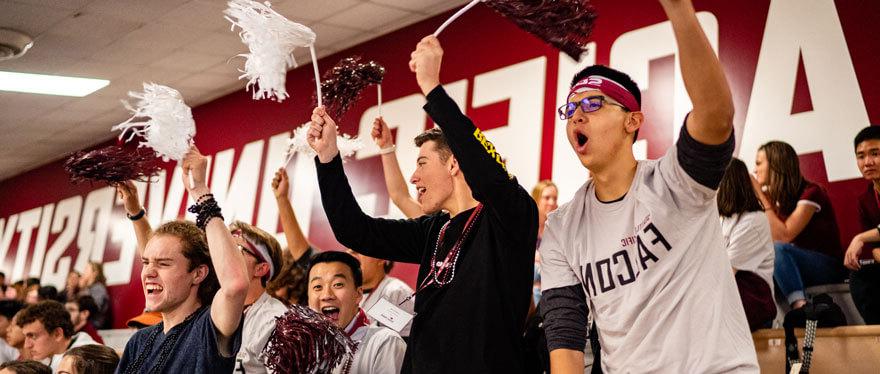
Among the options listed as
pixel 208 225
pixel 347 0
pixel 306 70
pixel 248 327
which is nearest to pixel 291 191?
pixel 306 70

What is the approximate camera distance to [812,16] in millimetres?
4762

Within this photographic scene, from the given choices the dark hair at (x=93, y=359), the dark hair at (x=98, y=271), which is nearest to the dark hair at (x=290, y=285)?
the dark hair at (x=93, y=359)

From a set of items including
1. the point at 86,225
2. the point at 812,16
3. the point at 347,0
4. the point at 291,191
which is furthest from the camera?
the point at 86,225

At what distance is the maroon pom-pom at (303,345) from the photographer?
2.50 meters

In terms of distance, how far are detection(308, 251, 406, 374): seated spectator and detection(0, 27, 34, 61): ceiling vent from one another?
519 centimetres

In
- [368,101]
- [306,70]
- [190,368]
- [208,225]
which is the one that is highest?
[306,70]

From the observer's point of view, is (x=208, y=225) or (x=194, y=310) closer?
(x=208, y=225)

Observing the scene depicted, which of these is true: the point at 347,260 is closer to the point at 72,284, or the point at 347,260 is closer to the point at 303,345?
the point at 303,345

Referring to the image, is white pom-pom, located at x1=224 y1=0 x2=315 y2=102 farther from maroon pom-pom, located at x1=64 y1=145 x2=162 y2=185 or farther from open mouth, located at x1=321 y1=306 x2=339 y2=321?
open mouth, located at x1=321 y1=306 x2=339 y2=321

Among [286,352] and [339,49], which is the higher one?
[339,49]

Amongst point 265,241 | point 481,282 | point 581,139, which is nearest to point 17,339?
point 265,241

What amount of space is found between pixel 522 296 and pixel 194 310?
997 millimetres

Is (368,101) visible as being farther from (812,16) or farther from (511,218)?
(511,218)

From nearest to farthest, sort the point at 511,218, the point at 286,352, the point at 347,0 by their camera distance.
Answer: the point at 511,218, the point at 286,352, the point at 347,0
